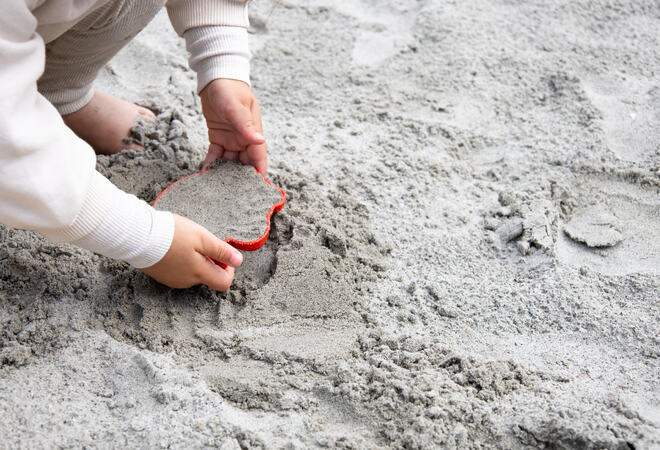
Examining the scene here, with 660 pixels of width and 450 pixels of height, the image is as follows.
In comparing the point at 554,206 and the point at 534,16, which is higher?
the point at 534,16

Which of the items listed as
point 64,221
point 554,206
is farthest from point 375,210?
point 64,221

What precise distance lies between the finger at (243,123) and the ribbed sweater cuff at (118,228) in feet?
1.03

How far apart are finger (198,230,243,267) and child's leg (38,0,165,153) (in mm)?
526

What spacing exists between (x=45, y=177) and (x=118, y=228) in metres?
0.15

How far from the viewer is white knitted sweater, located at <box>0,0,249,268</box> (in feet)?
2.78

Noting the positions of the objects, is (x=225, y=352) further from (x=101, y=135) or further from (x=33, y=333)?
(x=101, y=135)

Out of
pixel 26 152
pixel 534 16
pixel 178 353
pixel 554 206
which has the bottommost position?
pixel 178 353

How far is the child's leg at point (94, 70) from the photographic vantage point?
1.25 metres

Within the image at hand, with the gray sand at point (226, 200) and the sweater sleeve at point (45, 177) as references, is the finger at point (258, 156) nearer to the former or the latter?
the gray sand at point (226, 200)

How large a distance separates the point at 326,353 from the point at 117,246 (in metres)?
0.40

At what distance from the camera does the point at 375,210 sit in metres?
1.38

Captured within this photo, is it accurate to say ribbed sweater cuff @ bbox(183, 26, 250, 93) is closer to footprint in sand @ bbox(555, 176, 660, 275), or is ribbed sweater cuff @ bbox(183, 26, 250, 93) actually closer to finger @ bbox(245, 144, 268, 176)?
finger @ bbox(245, 144, 268, 176)

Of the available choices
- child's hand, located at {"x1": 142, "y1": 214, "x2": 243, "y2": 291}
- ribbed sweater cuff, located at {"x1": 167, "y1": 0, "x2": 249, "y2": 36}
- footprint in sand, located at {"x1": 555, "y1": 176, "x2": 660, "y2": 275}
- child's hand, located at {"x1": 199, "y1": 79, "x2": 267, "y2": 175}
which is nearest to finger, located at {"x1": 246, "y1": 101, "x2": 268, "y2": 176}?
child's hand, located at {"x1": 199, "y1": 79, "x2": 267, "y2": 175}

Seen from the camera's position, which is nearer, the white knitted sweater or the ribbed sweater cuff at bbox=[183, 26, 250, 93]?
the white knitted sweater
